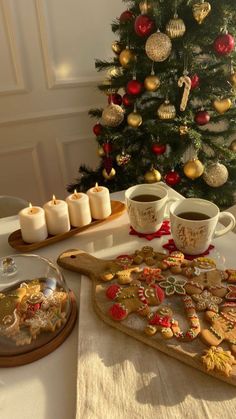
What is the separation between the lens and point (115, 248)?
0.74 meters

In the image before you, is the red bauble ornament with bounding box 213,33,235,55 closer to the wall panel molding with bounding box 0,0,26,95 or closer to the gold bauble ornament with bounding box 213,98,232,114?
the gold bauble ornament with bounding box 213,98,232,114

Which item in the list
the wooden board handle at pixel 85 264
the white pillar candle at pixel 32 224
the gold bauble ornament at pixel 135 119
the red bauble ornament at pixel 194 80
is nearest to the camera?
the wooden board handle at pixel 85 264

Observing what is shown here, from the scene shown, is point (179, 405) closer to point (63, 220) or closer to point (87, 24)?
point (63, 220)

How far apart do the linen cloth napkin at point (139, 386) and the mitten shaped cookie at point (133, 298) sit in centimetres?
4

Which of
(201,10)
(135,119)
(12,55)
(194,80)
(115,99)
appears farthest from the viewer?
(12,55)

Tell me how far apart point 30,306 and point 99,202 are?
0.35 meters

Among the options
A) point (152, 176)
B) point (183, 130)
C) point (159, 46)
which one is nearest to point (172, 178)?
point (152, 176)

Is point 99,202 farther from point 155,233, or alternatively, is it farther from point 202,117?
point 202,117

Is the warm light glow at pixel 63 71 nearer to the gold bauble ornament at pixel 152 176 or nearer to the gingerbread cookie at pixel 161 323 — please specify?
the gold bauble ornament at pixel 152 176

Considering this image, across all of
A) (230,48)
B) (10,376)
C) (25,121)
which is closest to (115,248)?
(10,376)

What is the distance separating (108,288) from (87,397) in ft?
0.61

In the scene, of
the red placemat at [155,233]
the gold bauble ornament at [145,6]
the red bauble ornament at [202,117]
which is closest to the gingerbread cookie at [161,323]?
the red placemat at [155,233]

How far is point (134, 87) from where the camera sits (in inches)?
43.3

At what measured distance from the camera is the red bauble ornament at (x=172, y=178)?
1182 mm
